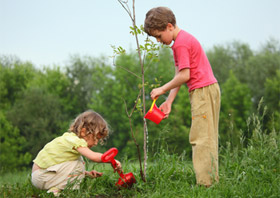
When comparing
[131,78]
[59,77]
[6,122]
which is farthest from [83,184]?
[59,77]

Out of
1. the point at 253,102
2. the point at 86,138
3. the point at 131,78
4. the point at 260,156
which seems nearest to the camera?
the point at 86,138

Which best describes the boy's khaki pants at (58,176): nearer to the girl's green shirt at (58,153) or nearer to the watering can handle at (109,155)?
the girl's green shirt at (58,153)

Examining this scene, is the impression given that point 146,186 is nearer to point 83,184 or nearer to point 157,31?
point 83,184

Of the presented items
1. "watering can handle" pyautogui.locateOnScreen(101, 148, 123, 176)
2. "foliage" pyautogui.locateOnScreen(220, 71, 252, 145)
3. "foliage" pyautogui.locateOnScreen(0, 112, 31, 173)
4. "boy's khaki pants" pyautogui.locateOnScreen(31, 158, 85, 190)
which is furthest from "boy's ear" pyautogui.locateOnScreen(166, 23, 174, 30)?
"foliage" pyautogui.locateOnScreen(220, 71, 252, 145)

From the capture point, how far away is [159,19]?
277cm

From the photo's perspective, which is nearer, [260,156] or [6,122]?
[260,156]

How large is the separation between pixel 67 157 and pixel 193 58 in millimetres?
1444

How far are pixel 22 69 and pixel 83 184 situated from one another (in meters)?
25.1

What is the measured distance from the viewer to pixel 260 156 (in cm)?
331

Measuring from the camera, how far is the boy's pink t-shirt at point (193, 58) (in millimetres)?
2768

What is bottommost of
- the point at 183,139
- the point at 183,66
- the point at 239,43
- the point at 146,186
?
the point at 183,139

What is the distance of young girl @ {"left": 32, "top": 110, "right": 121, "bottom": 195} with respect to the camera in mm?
2836

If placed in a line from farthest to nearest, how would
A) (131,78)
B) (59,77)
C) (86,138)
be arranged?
(59,77)
(131,78)
(86,138)

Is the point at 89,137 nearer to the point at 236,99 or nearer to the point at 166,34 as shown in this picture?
the point at 166,34
